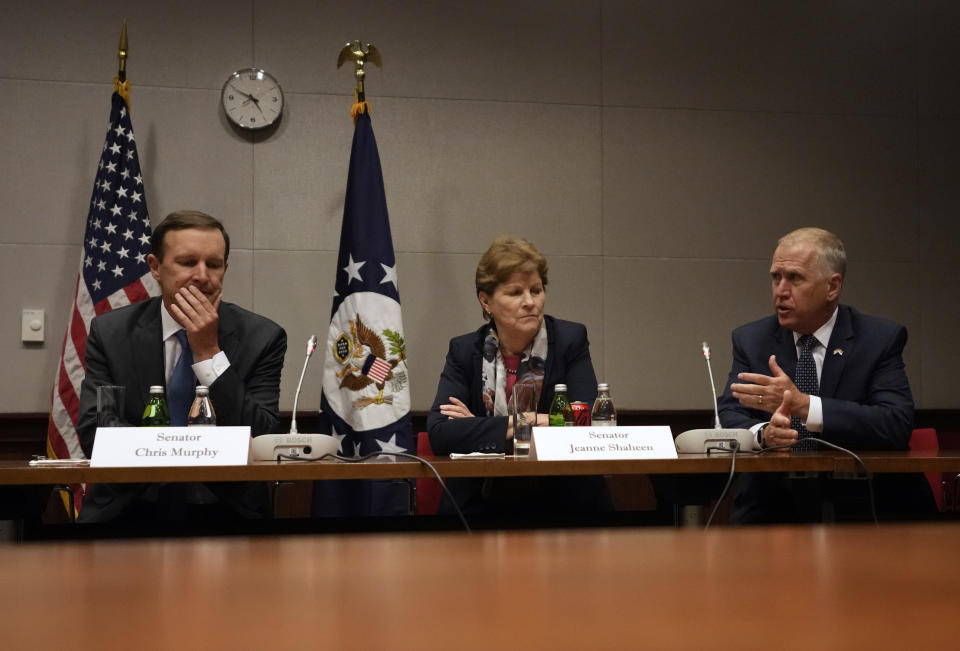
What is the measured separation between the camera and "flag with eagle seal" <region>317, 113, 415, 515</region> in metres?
3.80

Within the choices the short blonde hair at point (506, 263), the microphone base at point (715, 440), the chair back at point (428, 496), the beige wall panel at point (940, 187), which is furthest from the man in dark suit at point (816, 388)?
the beige wall panel at point (940, 187)

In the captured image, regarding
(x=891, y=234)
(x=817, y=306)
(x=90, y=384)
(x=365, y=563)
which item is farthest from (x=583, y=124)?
(x=365, y=563)

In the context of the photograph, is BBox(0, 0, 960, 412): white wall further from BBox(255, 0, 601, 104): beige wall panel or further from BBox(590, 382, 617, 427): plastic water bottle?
BBox(590, 382, 617, 427): plastic water bottle

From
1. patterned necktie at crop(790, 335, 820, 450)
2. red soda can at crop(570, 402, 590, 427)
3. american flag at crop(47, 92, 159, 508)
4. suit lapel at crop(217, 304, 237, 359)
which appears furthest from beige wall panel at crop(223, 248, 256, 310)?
patterned necktie at crop(790, 335, 820, 450)

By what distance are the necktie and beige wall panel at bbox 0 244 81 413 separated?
1805 mm

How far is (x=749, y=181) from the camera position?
16.0ft

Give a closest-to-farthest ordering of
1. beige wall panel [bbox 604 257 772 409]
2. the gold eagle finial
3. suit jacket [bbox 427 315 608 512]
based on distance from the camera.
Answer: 1. suit jacket [bbox 427 315 608 512]
2. the gold eagle finial
3. beige wall panel [bbox 604 257 772 409]

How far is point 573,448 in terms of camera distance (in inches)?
84.1

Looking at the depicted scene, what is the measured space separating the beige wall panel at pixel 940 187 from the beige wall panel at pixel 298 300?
3.12 metres

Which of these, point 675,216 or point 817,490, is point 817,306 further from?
point 675,216

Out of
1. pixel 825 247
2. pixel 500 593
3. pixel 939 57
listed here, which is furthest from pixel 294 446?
pixel 939 57

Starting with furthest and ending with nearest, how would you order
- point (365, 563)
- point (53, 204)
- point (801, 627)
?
1. point (53, 204)
2. point (365, 563)
3. point (801, 627)

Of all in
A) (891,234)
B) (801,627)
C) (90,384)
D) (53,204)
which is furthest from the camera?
(891,234)

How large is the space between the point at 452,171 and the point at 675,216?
116 centimetres
